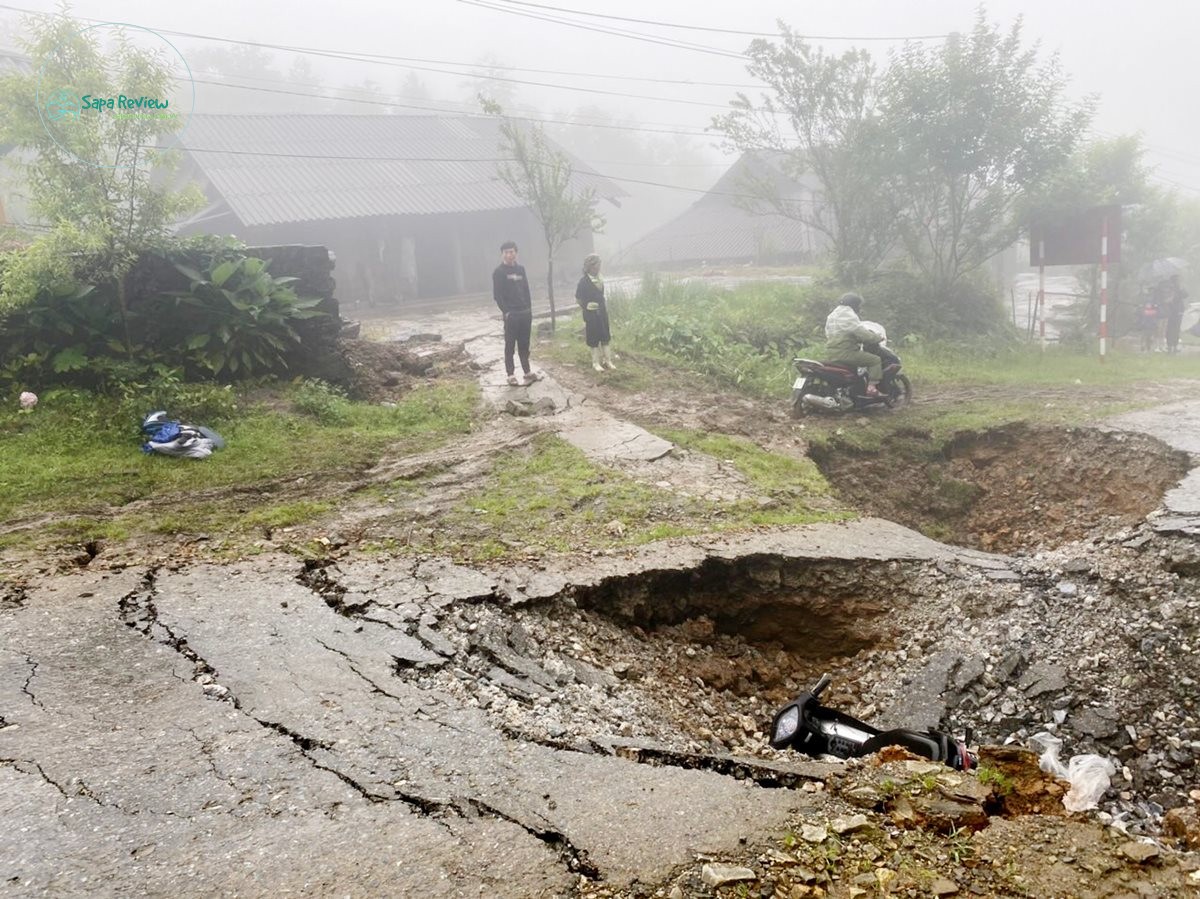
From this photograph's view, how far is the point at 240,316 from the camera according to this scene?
28.8 ft

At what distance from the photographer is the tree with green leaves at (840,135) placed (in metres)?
16.1

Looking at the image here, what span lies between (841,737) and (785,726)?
251 mm

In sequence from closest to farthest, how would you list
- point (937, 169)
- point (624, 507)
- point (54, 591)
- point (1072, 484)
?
point (54, 591) → point (624, 507) → point (1072, 484) → point (937, 169)

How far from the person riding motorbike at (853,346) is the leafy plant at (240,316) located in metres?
6.08

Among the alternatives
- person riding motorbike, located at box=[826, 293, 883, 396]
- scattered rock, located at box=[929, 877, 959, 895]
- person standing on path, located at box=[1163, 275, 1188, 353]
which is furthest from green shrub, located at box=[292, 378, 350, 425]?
person standing on path, located at box=[1163, 275, 1188, 353]

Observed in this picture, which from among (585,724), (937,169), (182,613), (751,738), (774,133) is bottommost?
(751,738)

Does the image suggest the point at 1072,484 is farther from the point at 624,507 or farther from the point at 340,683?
the point at 340,683

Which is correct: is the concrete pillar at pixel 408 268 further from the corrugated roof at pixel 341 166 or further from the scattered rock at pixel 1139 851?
the scattered rock at pixel 1139 851

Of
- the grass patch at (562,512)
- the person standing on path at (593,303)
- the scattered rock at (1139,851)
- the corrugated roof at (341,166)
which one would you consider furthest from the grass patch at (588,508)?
the corrugated roof at (341,166)

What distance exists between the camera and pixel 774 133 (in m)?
17.7

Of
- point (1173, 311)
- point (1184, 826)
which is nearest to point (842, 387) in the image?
point (1184, 826)

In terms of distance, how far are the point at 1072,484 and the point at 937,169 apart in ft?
32.1

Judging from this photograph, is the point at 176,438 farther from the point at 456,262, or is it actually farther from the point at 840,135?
the point at 456,262

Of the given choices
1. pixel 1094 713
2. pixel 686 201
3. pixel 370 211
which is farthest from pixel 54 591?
pixel 686 201
